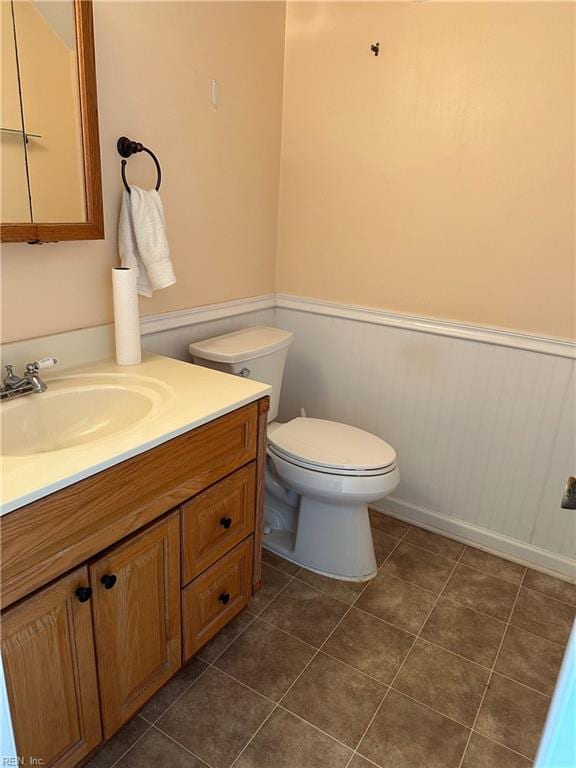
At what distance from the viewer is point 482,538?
6.95 feet

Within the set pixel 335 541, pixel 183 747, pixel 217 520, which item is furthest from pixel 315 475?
pixel 183 747

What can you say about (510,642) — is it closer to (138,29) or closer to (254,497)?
(254,497)

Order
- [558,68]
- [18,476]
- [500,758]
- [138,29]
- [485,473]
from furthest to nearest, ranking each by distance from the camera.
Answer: [485,473] < [558,68] < [138,29] < [500,758] < [18,476]

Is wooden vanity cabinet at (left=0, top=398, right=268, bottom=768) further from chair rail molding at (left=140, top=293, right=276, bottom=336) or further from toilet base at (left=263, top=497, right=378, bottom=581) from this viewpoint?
chair rail molding at (left=140, top=293, right=276, bottom=336)

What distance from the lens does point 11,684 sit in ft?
3.10

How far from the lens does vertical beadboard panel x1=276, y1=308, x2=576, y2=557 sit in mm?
1888

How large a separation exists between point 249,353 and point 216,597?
→ 0.78 metres

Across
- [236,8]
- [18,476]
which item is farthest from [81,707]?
[236,8]

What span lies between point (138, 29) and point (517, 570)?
87.8 inches

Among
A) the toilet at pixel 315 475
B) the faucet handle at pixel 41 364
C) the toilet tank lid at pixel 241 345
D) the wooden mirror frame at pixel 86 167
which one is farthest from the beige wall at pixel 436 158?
the faucet handle at pixel 41 364

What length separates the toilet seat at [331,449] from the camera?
178 cm

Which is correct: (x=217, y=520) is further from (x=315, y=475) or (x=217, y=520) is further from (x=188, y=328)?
(x=188, y=328)

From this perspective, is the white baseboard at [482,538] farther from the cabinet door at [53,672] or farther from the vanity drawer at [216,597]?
the cabinet door at [53,672]

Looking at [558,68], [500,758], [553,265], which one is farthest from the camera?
[553,265]
